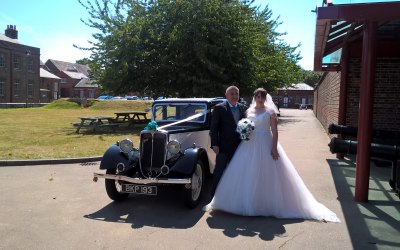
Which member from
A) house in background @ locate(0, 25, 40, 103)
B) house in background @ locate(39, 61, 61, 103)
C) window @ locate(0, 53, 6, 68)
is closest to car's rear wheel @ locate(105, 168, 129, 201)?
house in background @ locate(0, 25, 40, 103)

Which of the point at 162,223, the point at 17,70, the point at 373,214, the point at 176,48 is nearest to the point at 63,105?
the point at 17,70

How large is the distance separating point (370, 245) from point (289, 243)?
932mm

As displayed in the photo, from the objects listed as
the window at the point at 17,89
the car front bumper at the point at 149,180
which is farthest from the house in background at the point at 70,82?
the car front bumper at the point at 149,180

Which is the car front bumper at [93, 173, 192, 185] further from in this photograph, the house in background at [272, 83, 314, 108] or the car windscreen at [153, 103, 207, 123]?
the house in background at [272, 83, 314, 108]

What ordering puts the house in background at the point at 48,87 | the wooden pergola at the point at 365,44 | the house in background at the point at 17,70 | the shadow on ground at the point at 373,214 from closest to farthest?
the shadow on ground at the point at 373,214, the wooden pergola at the point at 365,44, the house in background at the point at 17,70, the house in background at the point at 48,87

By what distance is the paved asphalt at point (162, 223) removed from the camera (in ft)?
14.5

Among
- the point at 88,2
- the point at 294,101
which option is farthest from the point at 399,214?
the point at 294,101

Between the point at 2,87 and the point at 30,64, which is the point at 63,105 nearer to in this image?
the point at 2,87

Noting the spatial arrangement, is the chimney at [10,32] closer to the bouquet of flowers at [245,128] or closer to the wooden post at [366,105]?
the bouquet of flowers at [245,128]

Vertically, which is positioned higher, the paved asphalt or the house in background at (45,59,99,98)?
the house in background at (45,59,99,98)

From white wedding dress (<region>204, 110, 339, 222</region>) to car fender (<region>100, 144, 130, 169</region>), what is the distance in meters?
1.50

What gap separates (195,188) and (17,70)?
184 ft

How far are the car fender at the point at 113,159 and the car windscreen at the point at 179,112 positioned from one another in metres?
1.58

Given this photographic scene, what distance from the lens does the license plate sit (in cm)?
548
